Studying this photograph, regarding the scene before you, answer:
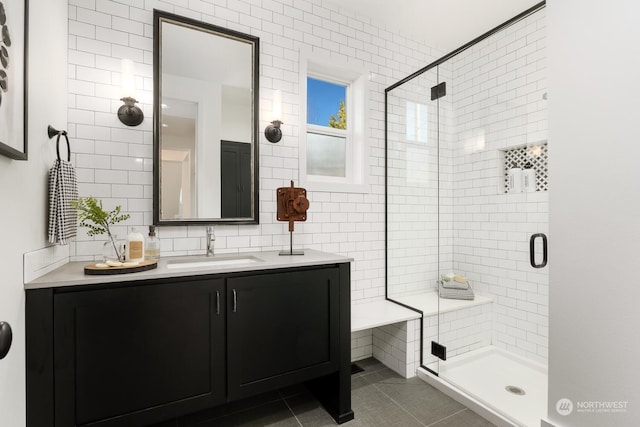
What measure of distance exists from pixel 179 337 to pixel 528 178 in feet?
8.65

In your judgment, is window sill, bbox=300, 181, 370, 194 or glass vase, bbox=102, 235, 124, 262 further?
window sill, bbox=300, 181, 370, 194

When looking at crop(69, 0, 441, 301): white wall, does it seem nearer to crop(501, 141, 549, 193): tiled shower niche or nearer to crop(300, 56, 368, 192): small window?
crop(300, 56, 368, 192): small window

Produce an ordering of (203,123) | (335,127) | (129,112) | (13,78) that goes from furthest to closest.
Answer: (335,127) → (203,123) → (129,112) → (13,78)

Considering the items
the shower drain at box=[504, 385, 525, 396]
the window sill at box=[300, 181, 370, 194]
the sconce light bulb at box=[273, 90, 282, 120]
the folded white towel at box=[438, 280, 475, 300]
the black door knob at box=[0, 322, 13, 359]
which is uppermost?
the sconce light bulb at box=[273, 90, 282, 120]

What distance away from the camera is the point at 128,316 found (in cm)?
133

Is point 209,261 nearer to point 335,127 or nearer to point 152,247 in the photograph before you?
point 152,247

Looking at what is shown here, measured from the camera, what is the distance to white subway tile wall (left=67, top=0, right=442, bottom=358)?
1.72 meters

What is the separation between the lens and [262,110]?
2199 millimetres

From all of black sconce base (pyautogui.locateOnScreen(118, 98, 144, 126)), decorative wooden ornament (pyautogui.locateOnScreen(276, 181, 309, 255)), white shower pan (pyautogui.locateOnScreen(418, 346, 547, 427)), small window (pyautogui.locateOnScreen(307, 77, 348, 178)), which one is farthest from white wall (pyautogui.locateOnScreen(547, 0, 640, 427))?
black sconce base (pyautogui.locateOnScreen(118, 98, 144, 126))

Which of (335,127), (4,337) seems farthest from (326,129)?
(4,337)

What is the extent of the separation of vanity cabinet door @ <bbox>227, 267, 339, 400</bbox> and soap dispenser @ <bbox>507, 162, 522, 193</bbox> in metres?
1.67

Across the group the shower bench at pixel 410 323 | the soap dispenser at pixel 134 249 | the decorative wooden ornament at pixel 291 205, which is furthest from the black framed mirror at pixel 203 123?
the shower bench at pixel 410 323

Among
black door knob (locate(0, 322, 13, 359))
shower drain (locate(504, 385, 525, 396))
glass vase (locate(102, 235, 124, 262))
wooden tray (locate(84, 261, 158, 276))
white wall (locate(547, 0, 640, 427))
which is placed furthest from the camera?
shower drain (locate(504, 385, 525, 396))

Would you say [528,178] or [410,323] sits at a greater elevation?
[528,178]
